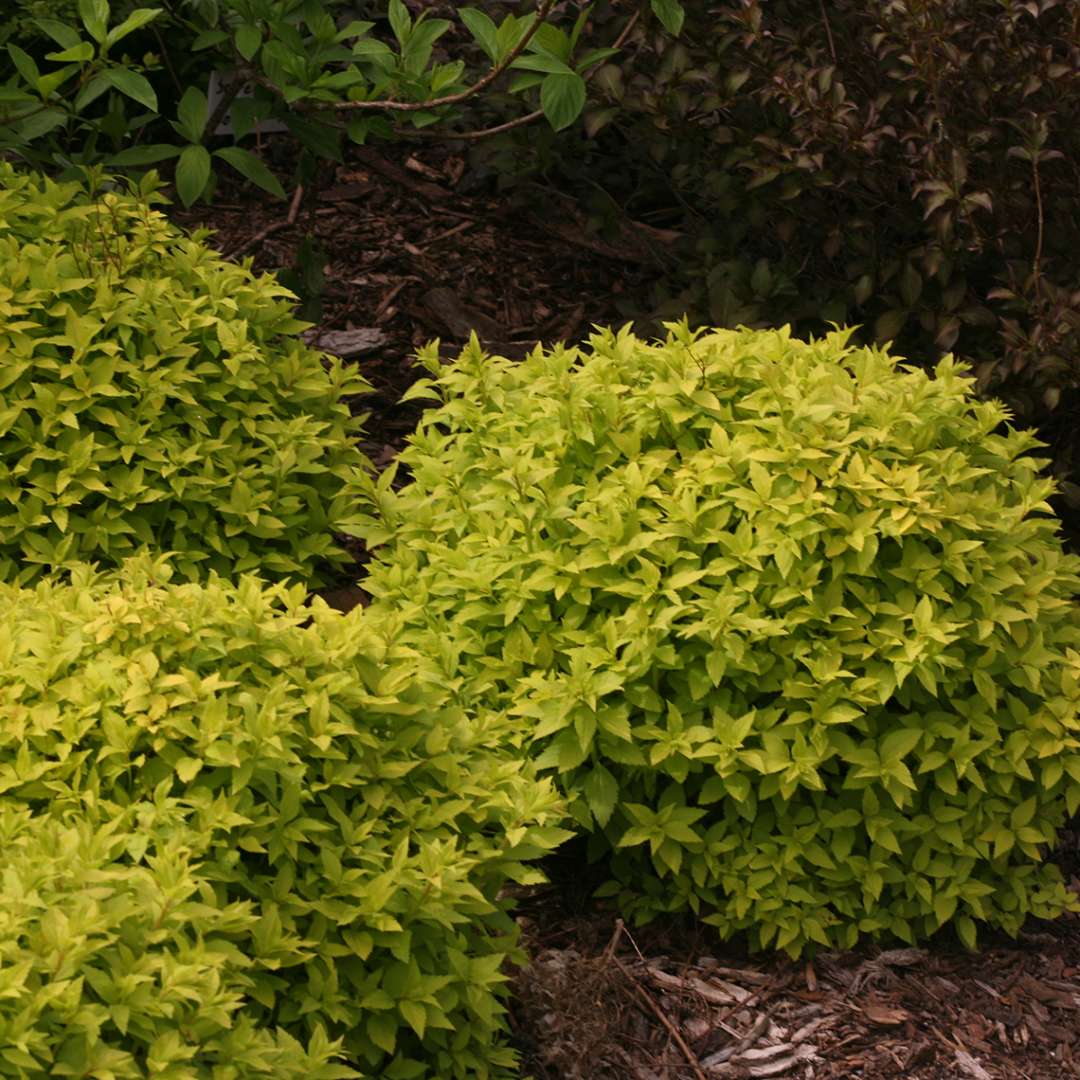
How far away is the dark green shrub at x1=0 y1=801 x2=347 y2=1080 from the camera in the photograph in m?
2.32

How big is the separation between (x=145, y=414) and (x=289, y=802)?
1.58m

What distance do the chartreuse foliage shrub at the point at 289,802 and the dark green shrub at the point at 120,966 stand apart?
1 cm

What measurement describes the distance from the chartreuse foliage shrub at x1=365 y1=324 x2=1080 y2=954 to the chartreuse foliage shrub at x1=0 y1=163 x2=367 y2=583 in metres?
0.44

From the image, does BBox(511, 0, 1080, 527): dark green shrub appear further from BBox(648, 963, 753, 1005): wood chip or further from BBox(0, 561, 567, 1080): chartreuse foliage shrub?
BBox(0, 561, 567, 1080): chartreuse foliage shrub

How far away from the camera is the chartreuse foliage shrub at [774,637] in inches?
143

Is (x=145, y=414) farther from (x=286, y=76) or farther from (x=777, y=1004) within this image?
(x=777, y=1004)

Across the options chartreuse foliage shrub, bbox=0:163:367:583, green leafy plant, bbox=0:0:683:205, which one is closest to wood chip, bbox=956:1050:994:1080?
chartreuse foliage shrub, bbox=0:163:367:583

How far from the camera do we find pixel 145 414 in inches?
163

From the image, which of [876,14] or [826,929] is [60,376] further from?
[876,14]

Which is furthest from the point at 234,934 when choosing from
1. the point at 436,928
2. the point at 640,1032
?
the point at 640,1032

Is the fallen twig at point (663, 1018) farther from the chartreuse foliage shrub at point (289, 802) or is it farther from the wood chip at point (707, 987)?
the chartreuse foliage shrub at point (289, 802)

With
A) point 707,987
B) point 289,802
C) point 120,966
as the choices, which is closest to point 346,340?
point 707,987

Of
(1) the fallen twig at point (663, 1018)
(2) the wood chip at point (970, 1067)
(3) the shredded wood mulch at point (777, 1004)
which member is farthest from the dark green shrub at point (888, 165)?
(1) the fallen twig at point (663, 1018)

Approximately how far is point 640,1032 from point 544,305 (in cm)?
326
